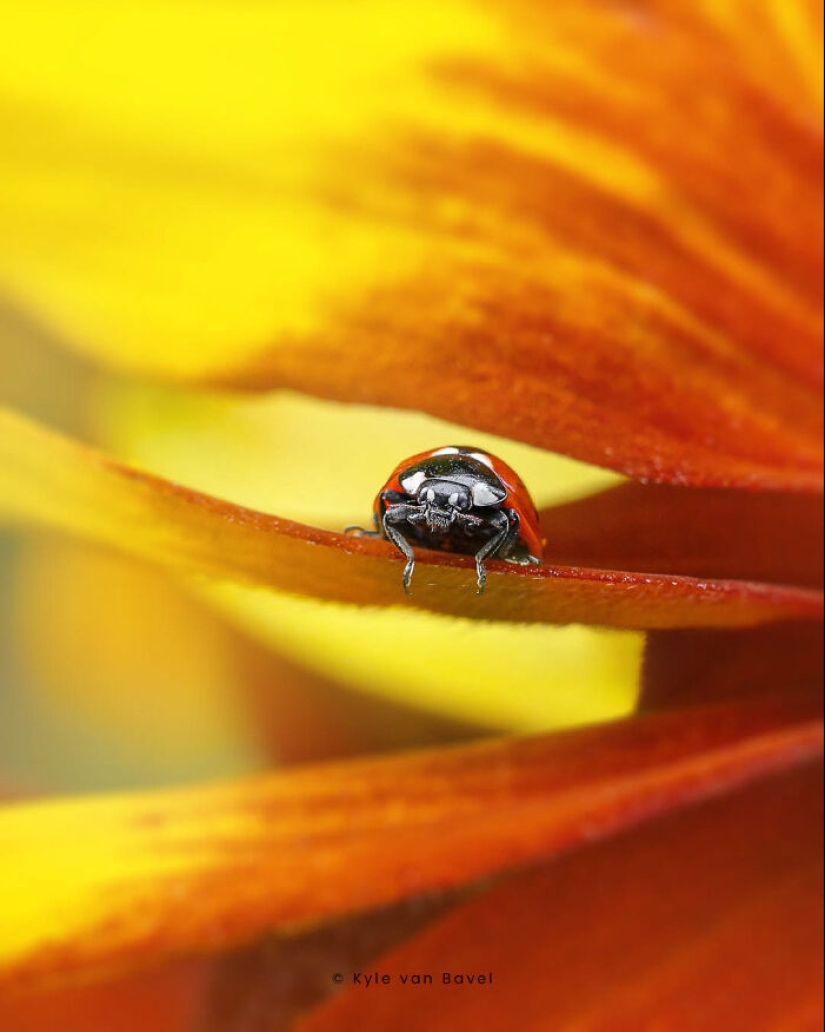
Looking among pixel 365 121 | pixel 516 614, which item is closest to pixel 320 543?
pixel 516 614

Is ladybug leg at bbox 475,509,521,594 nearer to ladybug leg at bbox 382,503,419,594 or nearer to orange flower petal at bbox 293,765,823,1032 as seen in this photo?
ladybug leg at bbox 382,503,419,594

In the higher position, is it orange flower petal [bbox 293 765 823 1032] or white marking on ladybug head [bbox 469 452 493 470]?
white marking on ladybug head [bbox 469 452 493 470]

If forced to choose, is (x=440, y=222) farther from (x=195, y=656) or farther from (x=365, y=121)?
(x=195, y=656)

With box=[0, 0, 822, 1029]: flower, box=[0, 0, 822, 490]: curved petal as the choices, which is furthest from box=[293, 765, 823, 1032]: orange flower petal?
box=[0, 0, 822, 490]: curved petal

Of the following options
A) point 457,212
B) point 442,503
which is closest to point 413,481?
point 442,503

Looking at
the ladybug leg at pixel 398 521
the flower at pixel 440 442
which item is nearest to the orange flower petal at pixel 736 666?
the flower at pixel 440 442

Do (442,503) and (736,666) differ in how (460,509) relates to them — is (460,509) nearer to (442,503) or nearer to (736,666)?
(442,503)
